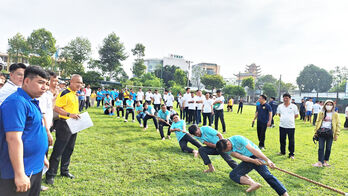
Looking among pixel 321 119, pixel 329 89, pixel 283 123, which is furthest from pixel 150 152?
pixel 329 89

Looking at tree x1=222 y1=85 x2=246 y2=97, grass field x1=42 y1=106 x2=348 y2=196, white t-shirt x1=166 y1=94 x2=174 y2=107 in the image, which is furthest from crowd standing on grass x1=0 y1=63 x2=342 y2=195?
tree x1=222 y1=85 x2=246 y2=97

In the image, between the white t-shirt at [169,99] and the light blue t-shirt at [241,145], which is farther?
the white t-shirt at [169,99]

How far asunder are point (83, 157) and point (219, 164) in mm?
3502

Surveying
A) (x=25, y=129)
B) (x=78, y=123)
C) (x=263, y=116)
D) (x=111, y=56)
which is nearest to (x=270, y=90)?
(x=111, y=56)

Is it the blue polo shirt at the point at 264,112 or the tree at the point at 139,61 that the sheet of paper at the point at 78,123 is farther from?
the tree at the point at 139,61

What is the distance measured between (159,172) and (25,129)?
310cm

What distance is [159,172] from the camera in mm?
4316

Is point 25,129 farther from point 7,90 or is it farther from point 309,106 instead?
point 309,106

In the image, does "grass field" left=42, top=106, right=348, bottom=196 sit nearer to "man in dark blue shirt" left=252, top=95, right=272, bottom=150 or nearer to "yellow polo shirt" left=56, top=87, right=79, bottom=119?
"man in dark blue shirt" left=252, top=95, right=272, bottom=150

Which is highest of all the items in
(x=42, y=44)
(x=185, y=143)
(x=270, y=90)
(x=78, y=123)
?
(x=42, y=44)

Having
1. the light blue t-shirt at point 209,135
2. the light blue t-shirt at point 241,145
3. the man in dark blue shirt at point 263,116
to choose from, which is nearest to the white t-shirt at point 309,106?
the man in dark blue shirt at point 263,116

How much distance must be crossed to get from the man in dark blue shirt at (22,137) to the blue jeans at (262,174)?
333 cm

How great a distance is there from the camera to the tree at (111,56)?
1457 inches

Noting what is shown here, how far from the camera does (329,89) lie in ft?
216
